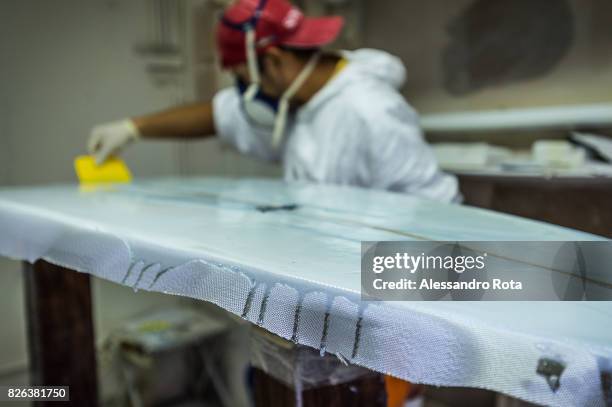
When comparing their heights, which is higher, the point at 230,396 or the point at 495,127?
the point at 495,127

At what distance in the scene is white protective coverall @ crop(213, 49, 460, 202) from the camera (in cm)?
131

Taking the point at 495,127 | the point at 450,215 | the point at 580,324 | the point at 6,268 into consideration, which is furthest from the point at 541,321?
the point at 6,268

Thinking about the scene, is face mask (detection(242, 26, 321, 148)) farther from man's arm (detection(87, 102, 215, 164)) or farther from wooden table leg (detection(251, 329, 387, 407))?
wooden table leg (detection(251, 329, 387, 407))

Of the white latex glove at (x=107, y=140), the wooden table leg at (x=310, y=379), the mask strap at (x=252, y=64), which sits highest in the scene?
the mask strap at (x=252, y=64)

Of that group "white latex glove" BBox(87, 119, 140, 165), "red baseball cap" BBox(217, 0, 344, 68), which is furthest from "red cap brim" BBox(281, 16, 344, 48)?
"white latex glove" BBox(87, 119, 140, 165)

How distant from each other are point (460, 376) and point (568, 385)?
88mm

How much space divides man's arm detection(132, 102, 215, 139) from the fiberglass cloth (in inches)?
25.1

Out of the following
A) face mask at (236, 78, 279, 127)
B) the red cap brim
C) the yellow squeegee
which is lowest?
the yellow squeegee

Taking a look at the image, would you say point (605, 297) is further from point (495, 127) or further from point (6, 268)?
point (6, 268)

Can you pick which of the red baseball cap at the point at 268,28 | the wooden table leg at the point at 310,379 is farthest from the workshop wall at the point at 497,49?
the wooden table leg at the point at 310,379

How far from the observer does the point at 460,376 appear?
436 millimetres

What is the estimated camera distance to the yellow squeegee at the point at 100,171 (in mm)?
1515

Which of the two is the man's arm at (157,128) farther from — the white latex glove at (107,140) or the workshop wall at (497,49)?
the workshop wall at (497,49)

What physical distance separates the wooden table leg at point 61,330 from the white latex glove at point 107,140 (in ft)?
1.74
